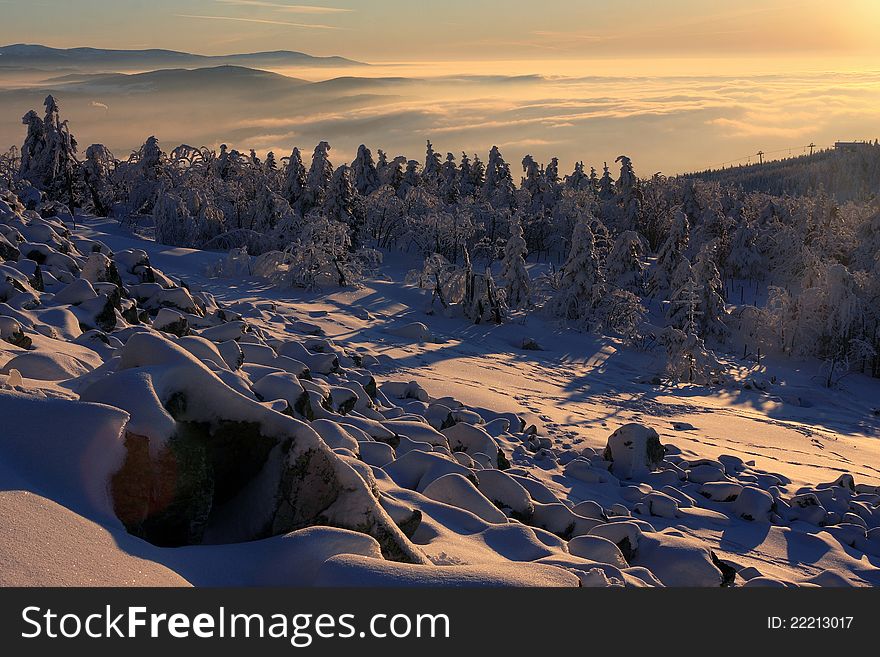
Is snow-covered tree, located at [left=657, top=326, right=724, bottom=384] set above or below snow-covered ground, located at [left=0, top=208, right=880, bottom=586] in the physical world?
below

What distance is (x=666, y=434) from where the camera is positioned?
1376 centimetres

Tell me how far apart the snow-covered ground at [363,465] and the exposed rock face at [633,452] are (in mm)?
42

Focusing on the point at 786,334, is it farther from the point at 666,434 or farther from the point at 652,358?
the point at 666,434

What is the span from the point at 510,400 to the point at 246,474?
9725 millimetres

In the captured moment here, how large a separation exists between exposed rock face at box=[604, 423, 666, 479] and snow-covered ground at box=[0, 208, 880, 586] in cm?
4

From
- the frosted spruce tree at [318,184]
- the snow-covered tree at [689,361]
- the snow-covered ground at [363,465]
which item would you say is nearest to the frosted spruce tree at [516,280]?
the snow-covered tree at [689,361]

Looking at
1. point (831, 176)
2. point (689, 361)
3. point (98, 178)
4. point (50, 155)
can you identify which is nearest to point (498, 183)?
point (98, 178)

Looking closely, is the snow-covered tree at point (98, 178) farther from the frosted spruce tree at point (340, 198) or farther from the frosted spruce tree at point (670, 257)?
the frosted spruce tree at point (670, 257)

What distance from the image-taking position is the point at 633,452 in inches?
421

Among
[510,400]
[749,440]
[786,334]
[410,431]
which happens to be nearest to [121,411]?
[410,431]

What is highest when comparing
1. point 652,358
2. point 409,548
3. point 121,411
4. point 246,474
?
point 121,411

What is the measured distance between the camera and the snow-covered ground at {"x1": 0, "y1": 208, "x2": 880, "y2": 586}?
3.88 meters

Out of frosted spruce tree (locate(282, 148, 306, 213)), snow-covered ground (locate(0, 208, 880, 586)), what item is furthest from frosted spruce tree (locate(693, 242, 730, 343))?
frosted spruce tree (locate(282, 148, 306, 213))

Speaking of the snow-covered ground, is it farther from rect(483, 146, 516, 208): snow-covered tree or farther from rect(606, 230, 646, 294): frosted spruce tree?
rect(483, 146, 516, 208): snow-covered tree
